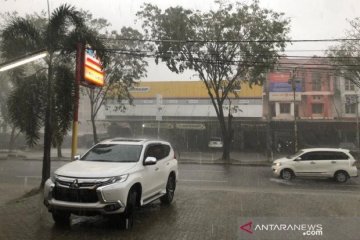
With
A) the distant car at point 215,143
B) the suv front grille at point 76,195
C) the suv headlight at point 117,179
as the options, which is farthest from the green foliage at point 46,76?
the distant car at point 215,143

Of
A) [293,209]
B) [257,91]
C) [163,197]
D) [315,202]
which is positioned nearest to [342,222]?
[293,209]

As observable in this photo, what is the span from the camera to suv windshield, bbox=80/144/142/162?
9.76 metres

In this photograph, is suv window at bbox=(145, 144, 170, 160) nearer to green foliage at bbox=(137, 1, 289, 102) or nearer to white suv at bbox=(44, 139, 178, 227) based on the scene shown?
white suv at bbox=(44, 139, 178, 227)

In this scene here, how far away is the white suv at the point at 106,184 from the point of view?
827 centimetres

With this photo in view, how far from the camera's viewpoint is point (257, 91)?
48.4m

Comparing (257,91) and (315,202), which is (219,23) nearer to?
(257,91)

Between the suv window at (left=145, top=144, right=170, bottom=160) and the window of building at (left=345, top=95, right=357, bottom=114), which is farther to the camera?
the window of building at (left=345, top=95, right=357, bottom=114)

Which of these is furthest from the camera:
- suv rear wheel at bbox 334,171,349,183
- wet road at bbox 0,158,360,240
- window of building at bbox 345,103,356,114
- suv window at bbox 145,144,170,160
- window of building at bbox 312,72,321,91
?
window of building at bbox 345,103,356,114

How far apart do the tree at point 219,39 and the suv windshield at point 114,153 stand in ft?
68.1

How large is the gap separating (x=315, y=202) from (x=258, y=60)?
20.1 m

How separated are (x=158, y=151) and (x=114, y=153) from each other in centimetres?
151

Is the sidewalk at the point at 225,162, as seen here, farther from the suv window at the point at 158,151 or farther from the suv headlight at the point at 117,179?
the suv headlight at the point at 117,179

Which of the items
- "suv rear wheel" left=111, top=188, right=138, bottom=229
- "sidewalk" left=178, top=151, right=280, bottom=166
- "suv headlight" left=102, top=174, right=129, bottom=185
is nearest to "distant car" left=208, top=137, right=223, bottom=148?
"sidewalk" left=178, top=151, right=280, bottom=166

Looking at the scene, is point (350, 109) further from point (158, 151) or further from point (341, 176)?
point (158, 151)
